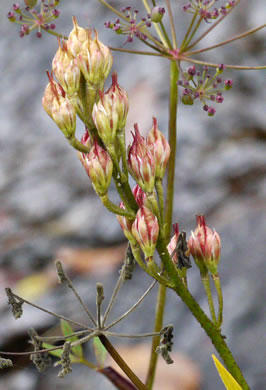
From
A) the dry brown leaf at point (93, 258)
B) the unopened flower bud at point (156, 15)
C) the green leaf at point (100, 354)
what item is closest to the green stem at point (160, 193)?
the unopened flower bud at point (156, 15)

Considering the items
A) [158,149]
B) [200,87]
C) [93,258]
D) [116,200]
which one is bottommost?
[158,149]

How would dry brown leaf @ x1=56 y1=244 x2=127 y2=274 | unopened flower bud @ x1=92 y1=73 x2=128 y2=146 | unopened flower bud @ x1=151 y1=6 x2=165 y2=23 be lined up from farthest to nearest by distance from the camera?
dry brown leaf @ x1=56 y1=244 x2=127 y2=274, unopened flower bud @ x1=151 y1=6 x2=165 y2=23, unopened flower bud @ x1=92 y1=73 x2=128 y2=146

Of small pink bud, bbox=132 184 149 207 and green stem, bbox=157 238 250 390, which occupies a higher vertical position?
small pink bud, bbox=132 184 149 207

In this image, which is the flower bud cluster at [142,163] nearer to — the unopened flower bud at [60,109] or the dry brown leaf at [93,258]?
the unopened flower bud at [60,109]

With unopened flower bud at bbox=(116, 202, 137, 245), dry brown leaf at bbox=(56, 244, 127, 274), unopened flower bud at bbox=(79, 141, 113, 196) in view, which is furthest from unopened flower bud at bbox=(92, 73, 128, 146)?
dry brown leaf at bbox=(56, 244, 127, 274)

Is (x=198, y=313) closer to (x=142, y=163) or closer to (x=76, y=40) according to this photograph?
(x=142, y=163)

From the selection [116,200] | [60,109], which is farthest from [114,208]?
[116,200]

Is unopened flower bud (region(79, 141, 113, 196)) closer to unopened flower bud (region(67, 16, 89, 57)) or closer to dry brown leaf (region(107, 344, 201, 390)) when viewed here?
unopened flower bud (region(67, 16, 89, 57))
